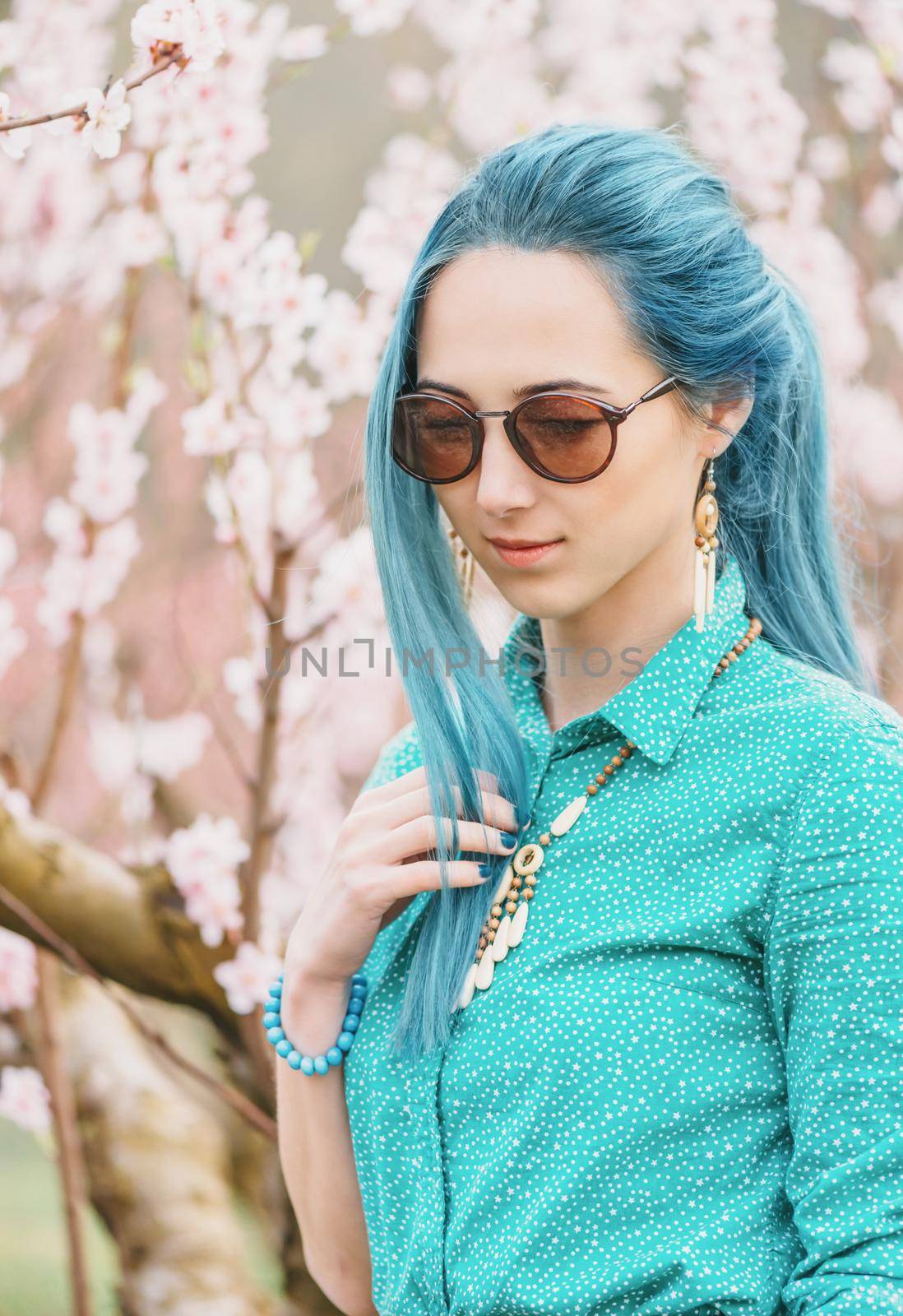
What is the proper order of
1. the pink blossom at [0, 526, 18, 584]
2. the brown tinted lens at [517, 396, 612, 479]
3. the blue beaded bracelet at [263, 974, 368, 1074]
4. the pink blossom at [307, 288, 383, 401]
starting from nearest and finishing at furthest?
the brown tinted lens at [517, 396, 612, 479]
the blue beaded bracelet at [263, 974, 368, 1074]
the pink blossom at [307, 288, 383, 401]
the pink blossom at [0, 526, 18, 584]

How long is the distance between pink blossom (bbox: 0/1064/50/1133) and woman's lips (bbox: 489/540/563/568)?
1.59 metres

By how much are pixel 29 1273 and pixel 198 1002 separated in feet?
2.21

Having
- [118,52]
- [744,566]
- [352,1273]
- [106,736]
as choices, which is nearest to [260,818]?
[106,736]

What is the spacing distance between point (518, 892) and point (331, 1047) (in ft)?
0.90

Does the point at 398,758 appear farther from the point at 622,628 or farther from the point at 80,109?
the point at 80,109

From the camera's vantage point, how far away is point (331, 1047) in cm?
128

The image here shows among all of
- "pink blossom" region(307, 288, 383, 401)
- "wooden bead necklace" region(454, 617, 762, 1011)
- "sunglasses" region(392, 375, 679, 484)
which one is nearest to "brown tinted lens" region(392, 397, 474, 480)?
"sunglasses" region(392, 375, 679, 484)

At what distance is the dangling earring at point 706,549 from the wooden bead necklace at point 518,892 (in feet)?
0.17

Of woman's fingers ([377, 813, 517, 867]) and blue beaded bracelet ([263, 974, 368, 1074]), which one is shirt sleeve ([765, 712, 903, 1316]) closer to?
woman's fingers ([377, 813, 517, 867])

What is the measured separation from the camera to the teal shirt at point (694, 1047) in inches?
36.6

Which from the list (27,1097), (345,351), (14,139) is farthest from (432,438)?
(27,1097)

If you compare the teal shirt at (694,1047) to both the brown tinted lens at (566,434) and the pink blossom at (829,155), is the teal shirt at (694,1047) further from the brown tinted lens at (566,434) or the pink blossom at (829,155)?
the pink blossom at (829,155)

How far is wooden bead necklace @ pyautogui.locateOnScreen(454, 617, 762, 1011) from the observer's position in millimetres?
1146

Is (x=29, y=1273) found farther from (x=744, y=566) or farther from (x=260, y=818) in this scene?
(x=744, y=566)
